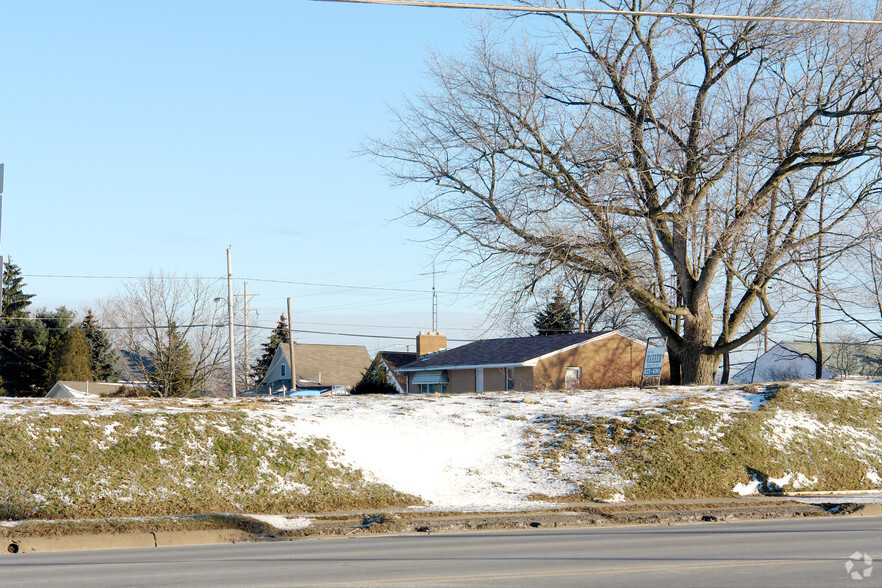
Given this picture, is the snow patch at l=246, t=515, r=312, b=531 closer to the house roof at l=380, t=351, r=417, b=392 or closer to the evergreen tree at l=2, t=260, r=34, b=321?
the house roof at l=380, t=351, r=417, b=392

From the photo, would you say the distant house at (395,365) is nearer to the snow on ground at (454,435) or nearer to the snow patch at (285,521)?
the snow on ground at (454,435)

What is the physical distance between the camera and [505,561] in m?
9.58

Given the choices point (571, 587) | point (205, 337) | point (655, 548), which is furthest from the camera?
point (205, 337)

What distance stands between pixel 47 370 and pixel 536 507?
54.6 metres

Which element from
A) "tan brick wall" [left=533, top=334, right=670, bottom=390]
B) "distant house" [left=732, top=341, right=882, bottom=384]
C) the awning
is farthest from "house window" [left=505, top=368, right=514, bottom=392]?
"distant house" [left=732, top=341, right=882, bottom=384]

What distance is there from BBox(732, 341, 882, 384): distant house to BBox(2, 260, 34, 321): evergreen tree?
164 ft

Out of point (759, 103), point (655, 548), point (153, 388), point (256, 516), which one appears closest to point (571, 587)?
point (655, 548)

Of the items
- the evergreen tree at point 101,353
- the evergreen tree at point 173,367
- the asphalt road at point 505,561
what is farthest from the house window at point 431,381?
the asphalt road at point 505,561

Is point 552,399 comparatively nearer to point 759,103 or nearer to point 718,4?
point 759,103

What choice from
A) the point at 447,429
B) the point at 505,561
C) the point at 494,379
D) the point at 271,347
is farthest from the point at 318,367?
the point at 505,561

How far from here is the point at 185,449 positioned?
15.4 m

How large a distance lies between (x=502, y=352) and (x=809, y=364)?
26.8 metres

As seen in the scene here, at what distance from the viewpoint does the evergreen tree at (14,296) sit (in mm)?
62062

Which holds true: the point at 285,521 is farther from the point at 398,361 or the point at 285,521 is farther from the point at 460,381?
the point at 398,361
